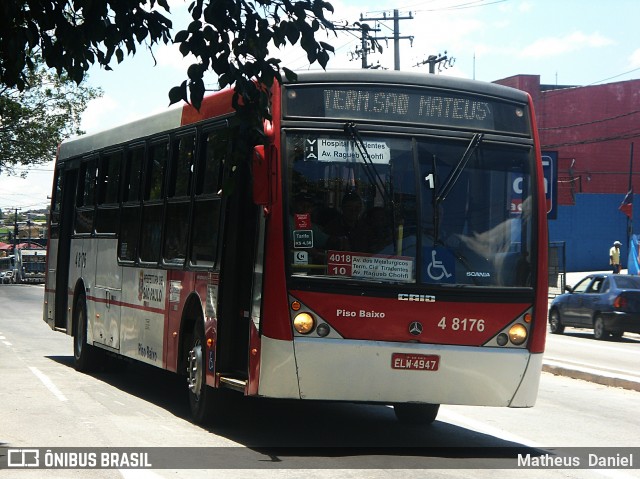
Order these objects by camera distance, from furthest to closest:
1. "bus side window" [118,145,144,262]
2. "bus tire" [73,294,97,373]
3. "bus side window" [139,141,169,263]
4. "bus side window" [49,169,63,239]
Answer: "bus side window" [49,169,63,239]
"bus tire" [73,294,97,373]
"bus side window" [118,145,144,262]
"bus side window" [139,141,169,263]

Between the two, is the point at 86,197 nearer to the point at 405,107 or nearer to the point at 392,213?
the point at 405,107

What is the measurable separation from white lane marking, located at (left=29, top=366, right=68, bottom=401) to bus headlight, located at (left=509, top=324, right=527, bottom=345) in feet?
17.7

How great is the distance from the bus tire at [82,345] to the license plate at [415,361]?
25.4 ft

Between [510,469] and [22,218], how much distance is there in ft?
583

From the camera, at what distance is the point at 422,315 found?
30.6 feet

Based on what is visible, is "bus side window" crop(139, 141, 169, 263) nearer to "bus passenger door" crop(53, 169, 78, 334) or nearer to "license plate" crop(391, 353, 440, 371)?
"license plate" crop(391, 353, 440, 371)

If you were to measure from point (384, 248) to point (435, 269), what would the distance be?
0.46 metres

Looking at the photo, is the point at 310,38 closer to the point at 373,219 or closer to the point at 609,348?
the point at 373,219

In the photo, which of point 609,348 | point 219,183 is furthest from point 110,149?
point 609,348

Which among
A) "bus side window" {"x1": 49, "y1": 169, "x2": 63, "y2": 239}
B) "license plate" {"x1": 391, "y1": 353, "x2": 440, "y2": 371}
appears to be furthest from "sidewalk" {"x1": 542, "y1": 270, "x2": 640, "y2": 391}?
"bus side window" {"x1": 49, "y1": 169, "x2": 63, "y2": 239}

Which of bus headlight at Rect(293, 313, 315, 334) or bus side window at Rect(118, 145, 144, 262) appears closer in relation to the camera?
bus headlight at Rect(293, 313, 315, 334)

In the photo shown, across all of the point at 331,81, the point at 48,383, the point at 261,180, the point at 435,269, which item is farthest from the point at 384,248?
the point at 48,383

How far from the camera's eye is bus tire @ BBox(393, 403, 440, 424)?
37.1ft

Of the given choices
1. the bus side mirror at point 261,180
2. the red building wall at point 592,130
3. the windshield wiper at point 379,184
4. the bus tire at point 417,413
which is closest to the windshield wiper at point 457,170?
the windshield wiper at point 379,184
